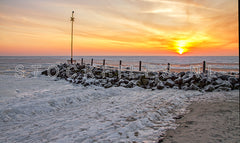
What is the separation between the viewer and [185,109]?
21.0 ft

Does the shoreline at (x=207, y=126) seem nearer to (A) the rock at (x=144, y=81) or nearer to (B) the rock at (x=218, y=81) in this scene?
(B) the rock at (x=218, y=81)

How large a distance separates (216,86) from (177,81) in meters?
2.41

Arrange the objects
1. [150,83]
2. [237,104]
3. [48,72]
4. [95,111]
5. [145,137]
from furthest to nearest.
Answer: [48,72], [150,83], [237,104], [95,111], [145,137]

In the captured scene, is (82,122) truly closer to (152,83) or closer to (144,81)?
(152,83)

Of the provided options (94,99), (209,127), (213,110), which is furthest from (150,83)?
(209,127)

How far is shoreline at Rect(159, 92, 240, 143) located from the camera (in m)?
3.80

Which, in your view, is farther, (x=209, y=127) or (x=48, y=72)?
(x=48, y=72)

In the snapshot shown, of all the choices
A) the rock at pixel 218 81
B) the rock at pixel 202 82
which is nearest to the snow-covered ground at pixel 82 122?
the rock at pixel 202 82

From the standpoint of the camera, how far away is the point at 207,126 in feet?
15.0

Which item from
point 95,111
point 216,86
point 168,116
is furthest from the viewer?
point 216,86

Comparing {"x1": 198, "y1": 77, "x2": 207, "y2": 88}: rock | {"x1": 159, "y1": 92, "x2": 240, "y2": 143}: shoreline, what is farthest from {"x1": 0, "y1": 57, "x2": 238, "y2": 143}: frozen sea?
{"x1": 198, "y1": 77, "x2": 207, "y2": 88}: rock

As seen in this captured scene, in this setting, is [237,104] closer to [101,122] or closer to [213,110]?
[213,110]

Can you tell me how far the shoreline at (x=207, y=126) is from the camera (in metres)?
3.80

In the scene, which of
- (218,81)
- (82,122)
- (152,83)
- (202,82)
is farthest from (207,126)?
(218,81)
